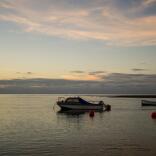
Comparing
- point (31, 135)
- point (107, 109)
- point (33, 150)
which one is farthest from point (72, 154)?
point (107, 109)

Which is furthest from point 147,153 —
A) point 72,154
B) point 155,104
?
point 155,104

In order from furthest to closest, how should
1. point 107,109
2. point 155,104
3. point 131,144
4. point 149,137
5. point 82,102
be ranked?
point 155,104 < point 107,109 < point 82,102 < point 149,137 < point 131,144

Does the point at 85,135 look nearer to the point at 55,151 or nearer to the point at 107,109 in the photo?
the point at 55,151

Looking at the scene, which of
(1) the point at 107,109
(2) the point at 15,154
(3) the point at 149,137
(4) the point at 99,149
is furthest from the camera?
(1) the point at 107,109

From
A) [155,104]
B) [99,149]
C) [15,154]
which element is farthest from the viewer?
[155,104]

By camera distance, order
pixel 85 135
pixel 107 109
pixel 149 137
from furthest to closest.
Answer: pixel 107 109, pixel 85 135, pixel 149 137

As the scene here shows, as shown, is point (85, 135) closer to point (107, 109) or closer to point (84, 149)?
point (84, 149)

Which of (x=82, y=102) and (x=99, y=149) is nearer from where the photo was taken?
(x=99, y=149)

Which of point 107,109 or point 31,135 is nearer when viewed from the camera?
point 31,135

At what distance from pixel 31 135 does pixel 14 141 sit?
398 cm

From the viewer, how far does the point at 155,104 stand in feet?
323

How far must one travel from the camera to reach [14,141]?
30.1m

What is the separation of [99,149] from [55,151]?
382cm

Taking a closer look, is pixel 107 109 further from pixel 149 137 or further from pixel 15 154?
pixel 15 154
